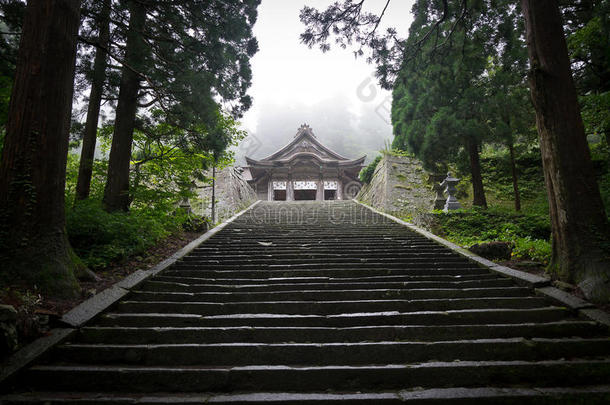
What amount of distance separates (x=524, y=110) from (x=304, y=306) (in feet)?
28.7

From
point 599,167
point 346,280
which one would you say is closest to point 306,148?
point 599,167

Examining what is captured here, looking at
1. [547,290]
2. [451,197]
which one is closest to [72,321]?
[547,290]

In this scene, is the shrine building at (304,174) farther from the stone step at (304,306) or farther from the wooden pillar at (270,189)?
the stone step at (304,306)

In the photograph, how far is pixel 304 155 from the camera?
2167cm

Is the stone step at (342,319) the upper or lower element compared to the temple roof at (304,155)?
lower

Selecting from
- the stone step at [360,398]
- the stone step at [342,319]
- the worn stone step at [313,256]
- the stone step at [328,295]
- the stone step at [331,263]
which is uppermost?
the worn stone step at [313,256]

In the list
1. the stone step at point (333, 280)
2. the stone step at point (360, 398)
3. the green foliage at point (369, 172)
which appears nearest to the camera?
the stone step at point (360, 398)

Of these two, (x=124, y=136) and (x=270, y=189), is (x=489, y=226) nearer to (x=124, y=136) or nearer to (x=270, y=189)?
(x=124, y=136)

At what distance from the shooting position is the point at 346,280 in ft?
13.6

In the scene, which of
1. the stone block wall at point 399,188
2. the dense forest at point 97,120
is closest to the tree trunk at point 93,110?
the dense forest at point 97,120

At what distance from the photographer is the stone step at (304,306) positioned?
3307 millimetres

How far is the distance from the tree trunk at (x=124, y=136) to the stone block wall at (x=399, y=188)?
832 cm

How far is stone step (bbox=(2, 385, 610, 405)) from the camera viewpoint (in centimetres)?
208

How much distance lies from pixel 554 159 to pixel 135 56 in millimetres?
6832
